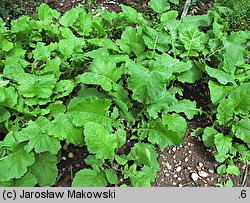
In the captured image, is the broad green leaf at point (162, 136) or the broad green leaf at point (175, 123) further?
the broad green leaf at point (175, 123)

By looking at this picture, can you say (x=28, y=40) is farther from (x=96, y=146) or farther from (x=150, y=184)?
(x=150, y=184)

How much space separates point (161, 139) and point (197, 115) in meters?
0.63

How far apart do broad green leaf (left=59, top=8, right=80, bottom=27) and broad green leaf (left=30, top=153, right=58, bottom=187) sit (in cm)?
137

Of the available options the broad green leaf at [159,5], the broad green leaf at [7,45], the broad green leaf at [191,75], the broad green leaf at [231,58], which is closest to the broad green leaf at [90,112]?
the broad green leaf at [191,75]

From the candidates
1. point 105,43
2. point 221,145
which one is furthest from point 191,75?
point 105,43

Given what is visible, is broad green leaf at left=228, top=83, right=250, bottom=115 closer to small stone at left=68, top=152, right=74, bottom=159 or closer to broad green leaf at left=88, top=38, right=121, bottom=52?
broad green leaf at left=88, top=38, right=121, bottom=52

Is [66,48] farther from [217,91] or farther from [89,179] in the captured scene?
[217,91]

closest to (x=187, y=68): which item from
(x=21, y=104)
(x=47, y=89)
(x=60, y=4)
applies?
(x=47, y=89)

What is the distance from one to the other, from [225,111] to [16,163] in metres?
1.68

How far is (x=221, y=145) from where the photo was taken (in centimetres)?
296

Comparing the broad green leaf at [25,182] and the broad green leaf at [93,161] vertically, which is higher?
the broad green leaf at [93,161]

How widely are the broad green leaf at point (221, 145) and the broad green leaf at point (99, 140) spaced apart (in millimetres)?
827

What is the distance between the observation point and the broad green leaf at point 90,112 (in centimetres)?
281

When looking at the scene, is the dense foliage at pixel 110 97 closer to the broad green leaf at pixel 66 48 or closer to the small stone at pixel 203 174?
the broad green leaf at pixel 66 48
